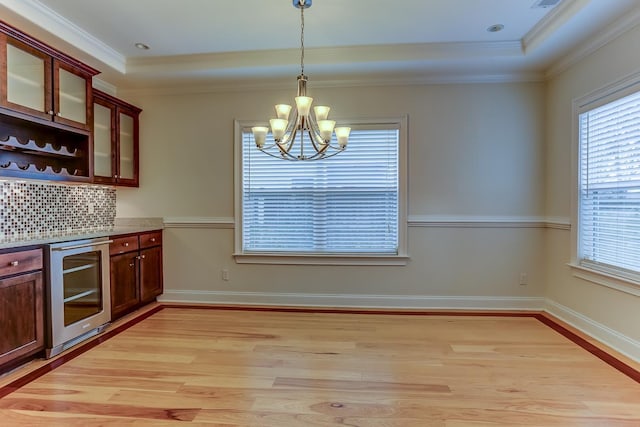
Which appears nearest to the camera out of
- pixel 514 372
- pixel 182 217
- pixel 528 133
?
pixel 514 372

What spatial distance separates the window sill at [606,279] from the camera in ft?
8.82

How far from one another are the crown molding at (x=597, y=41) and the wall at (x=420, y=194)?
32 cm

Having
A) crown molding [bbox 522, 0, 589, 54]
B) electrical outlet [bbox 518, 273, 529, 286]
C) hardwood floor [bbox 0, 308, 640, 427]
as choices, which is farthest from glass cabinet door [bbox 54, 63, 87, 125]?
electrical outlet [bbox 518, 273, 529, 286]

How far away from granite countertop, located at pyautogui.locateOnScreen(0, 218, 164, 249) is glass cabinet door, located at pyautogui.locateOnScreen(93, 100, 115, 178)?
62 centimetres

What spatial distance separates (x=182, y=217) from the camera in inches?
166

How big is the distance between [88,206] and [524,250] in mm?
4740

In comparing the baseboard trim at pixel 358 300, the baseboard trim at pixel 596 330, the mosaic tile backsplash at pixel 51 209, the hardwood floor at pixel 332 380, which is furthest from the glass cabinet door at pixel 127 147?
the baseboard trim at pixel 596 330

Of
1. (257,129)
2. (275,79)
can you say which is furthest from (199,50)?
(257,129)

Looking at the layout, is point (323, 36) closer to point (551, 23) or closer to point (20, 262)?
point (551, 23)

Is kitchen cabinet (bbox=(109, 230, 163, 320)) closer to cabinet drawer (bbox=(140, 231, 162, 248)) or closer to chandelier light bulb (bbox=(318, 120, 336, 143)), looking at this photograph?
cabinet drawer (bbox=(140, 231, 162, 248))

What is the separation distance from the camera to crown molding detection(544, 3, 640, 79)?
8.60 feet

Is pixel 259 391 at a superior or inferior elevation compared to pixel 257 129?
inferior

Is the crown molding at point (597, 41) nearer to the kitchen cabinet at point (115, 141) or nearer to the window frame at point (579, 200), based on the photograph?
the window frame at point (579, 200)

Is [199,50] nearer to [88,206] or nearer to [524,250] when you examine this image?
[88,206]
